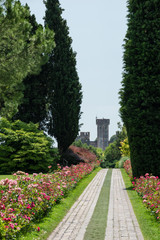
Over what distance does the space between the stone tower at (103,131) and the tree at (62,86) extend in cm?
7337

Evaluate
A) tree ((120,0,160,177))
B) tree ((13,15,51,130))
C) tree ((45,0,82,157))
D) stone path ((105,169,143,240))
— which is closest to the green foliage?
tree ((13,15,51,130))

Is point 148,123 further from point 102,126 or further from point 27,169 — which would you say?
point 102,126

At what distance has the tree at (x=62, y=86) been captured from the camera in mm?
24656

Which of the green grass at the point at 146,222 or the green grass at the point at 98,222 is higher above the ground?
the green grass at the point at 146,222

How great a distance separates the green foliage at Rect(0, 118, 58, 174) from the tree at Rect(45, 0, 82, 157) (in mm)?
3905

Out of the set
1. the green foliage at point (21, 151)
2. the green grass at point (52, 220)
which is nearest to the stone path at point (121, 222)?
the green grass at point (52, 220)

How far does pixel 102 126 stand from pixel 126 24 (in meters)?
85.7

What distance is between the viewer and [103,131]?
98812 millimetres

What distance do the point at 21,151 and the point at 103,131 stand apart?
8036 centimetres

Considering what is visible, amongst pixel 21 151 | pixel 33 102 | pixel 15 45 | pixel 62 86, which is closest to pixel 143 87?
pixel 15 45

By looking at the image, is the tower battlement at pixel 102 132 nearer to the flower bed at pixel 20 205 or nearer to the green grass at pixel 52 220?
the green grass at pixel 52 220

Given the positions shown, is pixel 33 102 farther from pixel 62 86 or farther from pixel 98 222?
pixel 98 222

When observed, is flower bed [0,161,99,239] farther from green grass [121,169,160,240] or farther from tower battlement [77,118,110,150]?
tower battlement [77,118,110,150]

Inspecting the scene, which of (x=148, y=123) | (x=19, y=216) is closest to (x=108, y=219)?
(x=19, y=216)
